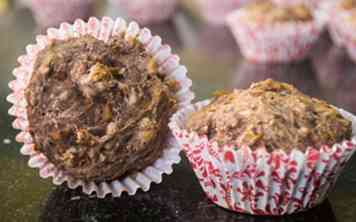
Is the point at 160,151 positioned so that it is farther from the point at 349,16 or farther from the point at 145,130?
the point at 349,16

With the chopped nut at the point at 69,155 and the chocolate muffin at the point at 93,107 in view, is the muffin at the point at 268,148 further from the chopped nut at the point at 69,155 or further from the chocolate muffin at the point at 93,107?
the chopped nut at the point at 69,155

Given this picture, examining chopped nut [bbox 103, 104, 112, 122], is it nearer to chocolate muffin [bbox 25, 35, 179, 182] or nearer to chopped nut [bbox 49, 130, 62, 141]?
chocolate muffin [bbox 25, 35, 179, 182]

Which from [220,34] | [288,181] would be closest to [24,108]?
[288,181]

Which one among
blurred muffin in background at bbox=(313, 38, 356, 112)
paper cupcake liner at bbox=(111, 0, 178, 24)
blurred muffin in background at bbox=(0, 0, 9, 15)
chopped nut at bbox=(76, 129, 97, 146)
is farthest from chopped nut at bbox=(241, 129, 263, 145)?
blurred muffin in background at bbox=(0, 0, 9, 15)

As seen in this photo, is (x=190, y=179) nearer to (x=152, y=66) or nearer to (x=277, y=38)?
(x=152, y=66)

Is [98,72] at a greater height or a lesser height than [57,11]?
lesser

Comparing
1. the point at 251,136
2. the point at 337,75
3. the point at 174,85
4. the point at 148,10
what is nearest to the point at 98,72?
the point at 174,85
